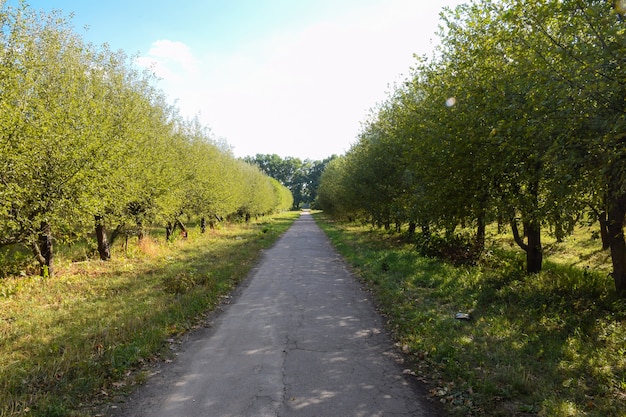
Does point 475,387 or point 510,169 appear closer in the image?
point 475,387

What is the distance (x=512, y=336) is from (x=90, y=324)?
334 inches

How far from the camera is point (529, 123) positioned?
699 cm

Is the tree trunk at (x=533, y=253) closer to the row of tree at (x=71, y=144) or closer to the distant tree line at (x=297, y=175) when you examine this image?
the row of tree at (x=71, y=144)

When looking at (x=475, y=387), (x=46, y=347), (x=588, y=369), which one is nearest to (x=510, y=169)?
(x=588, y=369)

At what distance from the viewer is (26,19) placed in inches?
434

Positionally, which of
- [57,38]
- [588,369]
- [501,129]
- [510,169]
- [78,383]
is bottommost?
[588,369]

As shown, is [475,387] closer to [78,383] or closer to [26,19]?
[78,383]

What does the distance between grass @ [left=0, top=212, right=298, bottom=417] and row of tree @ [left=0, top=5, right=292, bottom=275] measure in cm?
193

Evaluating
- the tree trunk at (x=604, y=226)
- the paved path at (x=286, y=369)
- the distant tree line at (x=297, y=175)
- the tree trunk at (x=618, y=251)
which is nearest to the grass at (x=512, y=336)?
the tree trunk at (x=618, y=251)

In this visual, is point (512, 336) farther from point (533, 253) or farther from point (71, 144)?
point (71, 144)

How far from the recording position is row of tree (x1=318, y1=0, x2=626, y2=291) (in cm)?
540

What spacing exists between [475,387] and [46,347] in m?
7.11

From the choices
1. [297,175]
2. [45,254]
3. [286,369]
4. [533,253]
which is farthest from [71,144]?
[297,175]

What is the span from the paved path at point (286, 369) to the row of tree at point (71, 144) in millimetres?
6424
